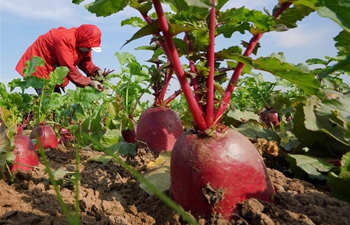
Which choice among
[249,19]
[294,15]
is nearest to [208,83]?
[249,19]

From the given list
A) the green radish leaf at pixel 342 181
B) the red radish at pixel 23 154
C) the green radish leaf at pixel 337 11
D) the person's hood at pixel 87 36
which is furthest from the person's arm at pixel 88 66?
the green radish leaf at pixel 337 11

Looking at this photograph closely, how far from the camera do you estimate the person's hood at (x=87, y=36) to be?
22.8 ft

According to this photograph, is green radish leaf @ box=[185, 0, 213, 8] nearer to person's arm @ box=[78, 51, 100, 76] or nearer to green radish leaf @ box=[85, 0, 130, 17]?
green radish leaf @ box=[85, 0, 130, 17]

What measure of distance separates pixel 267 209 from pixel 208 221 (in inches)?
8.9

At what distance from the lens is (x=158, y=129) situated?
2.32 meters

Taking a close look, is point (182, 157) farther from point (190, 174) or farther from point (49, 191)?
point (49, 191)

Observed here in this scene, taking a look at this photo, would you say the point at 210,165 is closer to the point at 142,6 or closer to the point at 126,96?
the point at 142,6

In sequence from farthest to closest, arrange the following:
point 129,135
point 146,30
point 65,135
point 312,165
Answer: point 65,135
point 129,135
point 312,165
point 146,30

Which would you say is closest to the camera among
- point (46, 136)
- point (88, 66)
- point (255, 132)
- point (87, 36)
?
point (255, 132)

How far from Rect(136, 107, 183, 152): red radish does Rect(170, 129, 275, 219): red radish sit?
0.89 metres

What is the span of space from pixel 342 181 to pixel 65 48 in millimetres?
6087

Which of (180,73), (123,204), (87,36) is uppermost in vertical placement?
(87,36)

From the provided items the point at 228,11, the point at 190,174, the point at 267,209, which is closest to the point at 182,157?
the point at 190,174

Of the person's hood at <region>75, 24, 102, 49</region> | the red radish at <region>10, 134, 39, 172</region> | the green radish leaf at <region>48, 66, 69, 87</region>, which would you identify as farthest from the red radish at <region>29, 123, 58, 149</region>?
the person's hood at <region>75, 24, 102, 49</region>
